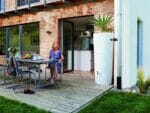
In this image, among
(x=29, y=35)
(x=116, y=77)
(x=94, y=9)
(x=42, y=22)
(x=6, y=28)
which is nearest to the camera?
(x=116, y=77)

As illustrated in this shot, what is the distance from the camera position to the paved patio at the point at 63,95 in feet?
26.0

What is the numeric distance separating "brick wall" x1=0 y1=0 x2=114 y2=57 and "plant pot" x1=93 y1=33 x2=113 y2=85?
5.07ft

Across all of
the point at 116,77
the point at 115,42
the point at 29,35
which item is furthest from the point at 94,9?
the point at 29,35

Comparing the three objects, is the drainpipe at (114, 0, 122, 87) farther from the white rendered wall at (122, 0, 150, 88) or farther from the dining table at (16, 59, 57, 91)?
the dining table at (16, 59, 57, 91)

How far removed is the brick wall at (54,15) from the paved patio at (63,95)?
314 centimetres

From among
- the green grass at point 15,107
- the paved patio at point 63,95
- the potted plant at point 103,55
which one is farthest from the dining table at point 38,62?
the green grass at point 15,107

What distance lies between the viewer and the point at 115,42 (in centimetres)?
1069

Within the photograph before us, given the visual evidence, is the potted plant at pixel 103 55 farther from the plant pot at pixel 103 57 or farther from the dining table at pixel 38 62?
the dining table at pixel 38 62

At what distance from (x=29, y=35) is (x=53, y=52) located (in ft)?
17.5

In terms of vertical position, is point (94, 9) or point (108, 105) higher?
point (94, 9)

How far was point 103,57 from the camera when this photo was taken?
427 inches

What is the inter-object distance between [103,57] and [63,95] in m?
2.41

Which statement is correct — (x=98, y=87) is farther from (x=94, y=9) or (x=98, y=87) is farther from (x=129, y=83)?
(x=94, y=9)

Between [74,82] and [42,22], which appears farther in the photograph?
[42,22]
